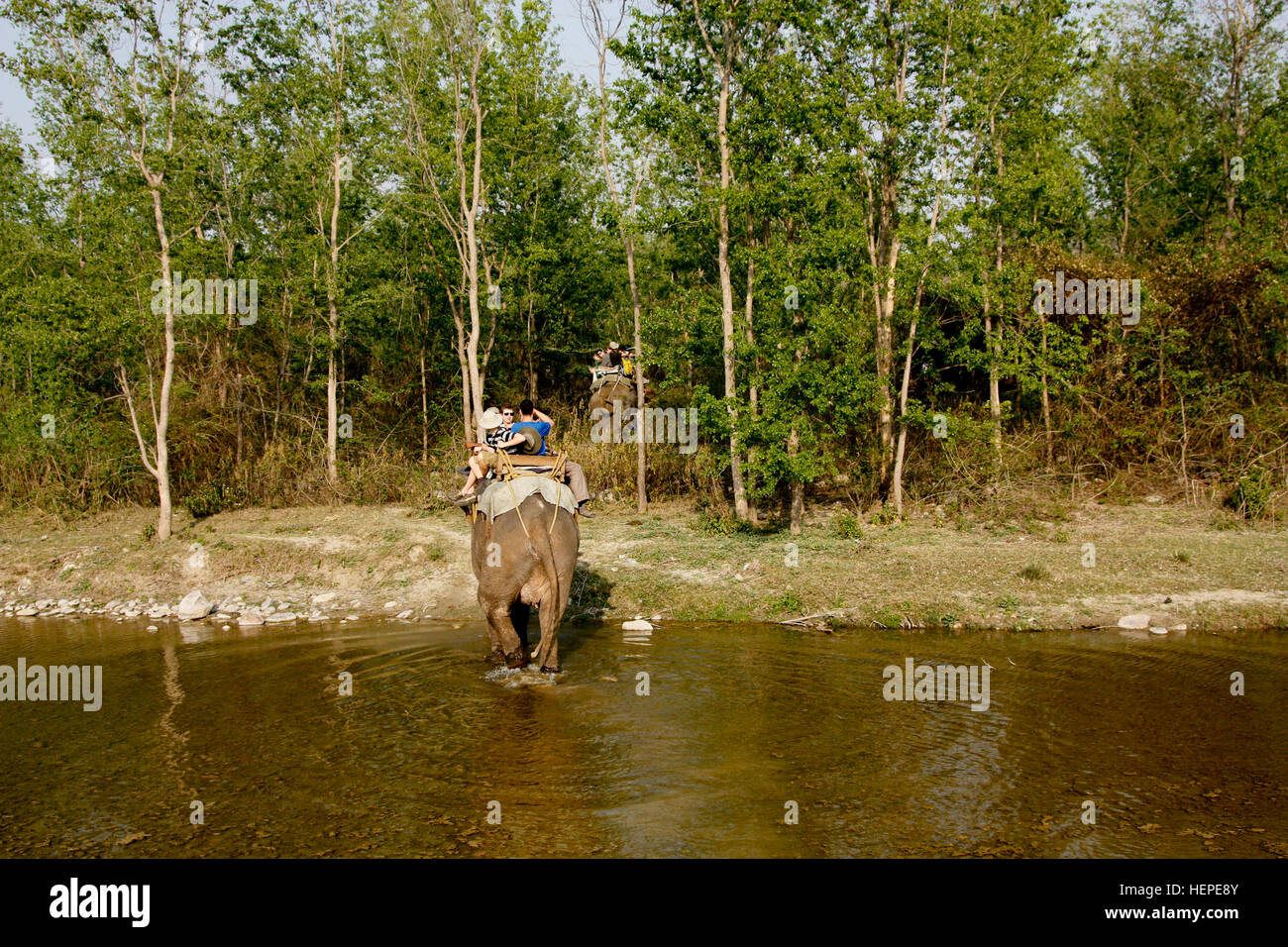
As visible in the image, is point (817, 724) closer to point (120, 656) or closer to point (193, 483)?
point (120, 656)

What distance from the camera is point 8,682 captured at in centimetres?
975

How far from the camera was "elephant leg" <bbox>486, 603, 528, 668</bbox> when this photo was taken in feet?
30.0

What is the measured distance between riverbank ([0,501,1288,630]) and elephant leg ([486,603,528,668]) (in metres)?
3.06

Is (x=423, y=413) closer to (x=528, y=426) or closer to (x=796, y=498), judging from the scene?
(x=796, y=498)

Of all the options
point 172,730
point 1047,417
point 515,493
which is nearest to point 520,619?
point 515,493

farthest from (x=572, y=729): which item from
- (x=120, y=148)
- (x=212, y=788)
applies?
(x=120, y=148)

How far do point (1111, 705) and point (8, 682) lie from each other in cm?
1132

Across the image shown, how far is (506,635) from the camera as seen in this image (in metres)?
9.24

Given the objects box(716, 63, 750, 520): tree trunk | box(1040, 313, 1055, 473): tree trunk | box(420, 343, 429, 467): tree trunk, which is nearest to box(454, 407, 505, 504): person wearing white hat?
box(716, 63, 750, 520): tree trunk

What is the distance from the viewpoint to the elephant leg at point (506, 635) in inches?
360

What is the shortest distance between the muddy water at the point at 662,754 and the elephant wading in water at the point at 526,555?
0.72m

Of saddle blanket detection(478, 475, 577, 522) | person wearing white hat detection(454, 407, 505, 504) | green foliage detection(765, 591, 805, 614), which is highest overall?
person wearing white hat detection(454, 407, 505, 504)

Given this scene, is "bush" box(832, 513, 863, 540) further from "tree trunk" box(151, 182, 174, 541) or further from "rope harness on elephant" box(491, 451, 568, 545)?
"tree trunk" box(151, 182, 174, 541)

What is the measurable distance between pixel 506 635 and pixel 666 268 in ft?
42.2
